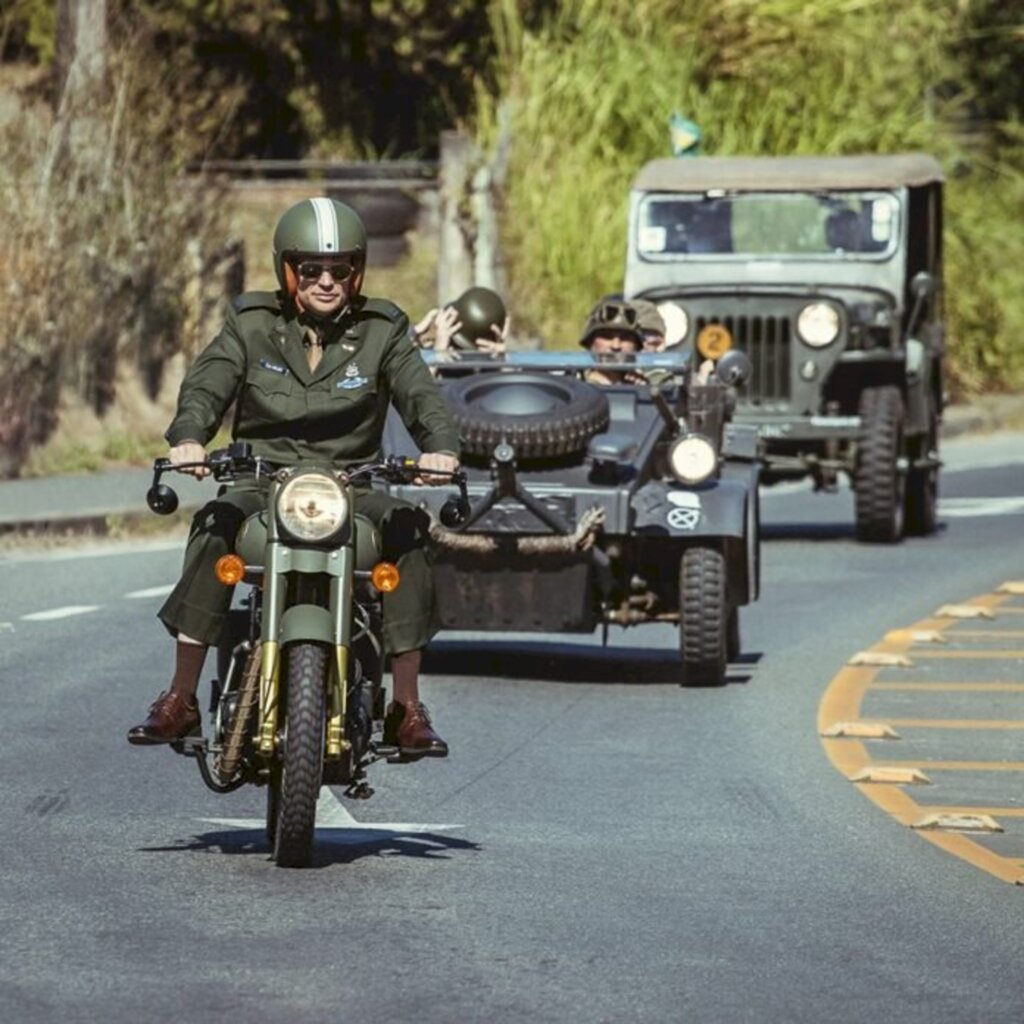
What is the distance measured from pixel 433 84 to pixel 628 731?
79.4ft

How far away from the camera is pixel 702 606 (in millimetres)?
14102

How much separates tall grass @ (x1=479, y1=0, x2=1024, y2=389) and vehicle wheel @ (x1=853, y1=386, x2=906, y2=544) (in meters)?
10.1

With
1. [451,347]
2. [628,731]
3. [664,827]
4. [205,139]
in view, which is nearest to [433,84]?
[205,139]

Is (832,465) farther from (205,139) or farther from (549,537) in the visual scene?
(205,139)

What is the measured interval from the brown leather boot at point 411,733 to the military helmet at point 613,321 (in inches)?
267

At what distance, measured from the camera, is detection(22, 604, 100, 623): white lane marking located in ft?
53.7

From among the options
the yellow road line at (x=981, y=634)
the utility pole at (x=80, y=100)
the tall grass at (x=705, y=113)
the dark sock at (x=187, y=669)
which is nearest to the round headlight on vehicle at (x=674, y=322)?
the yellow road line at (x=981, y=634)

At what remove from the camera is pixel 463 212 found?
30.8 metres

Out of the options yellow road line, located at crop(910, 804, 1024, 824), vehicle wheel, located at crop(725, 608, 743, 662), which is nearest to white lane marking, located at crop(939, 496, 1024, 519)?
vehicle wheel, located at crop(725, 608, 743, 662)

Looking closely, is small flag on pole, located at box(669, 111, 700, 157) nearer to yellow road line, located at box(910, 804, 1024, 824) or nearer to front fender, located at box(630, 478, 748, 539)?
front fender, located at box(630, 478, 748, 539)

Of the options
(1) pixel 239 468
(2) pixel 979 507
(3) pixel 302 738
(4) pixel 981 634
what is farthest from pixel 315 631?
(2) pixel 979 507

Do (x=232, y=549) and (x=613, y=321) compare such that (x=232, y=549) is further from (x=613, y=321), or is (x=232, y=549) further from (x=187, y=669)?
(x=613, y=321)

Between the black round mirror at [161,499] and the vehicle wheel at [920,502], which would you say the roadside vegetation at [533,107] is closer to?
the vehicle wheel at [920,502]

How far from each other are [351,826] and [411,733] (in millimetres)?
956
